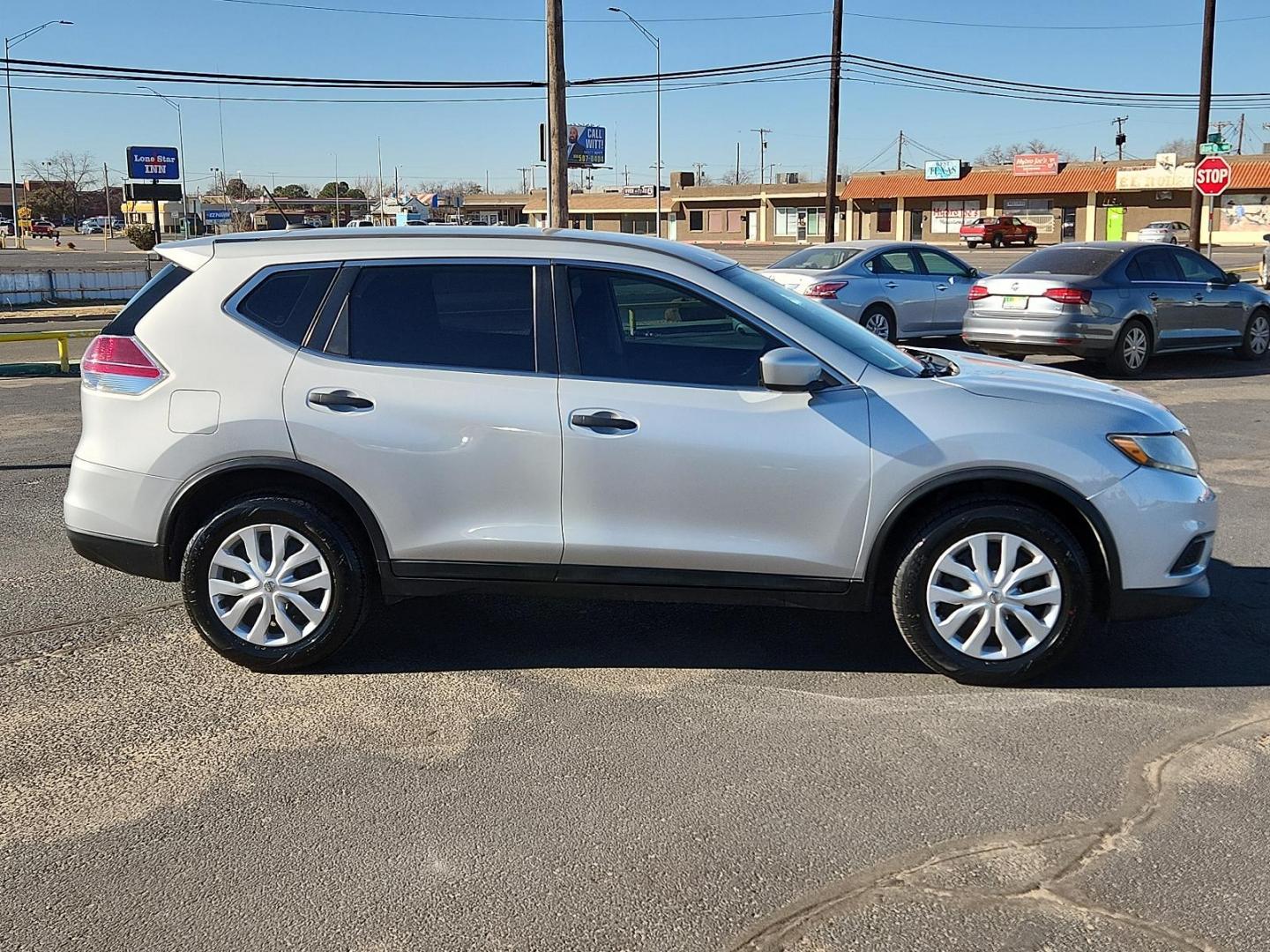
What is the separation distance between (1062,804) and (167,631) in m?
3.93

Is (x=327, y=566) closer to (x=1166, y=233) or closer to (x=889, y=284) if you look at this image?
(x=889, y=284)

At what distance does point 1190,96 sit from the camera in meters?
50.9

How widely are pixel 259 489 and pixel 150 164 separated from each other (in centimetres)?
7153

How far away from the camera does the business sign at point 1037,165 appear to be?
71.2m

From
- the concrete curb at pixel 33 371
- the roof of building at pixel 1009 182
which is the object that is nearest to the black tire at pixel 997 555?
the concrete curb at pixel 33 371

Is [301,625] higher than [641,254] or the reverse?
the reverse

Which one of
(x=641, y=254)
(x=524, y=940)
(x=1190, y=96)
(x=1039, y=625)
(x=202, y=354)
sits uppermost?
(x=1190, y=96)

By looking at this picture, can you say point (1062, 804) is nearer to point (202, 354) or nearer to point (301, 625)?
point (301, 625)

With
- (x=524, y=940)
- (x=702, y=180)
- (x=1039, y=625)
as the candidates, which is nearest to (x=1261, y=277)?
(x=1039, y=625)

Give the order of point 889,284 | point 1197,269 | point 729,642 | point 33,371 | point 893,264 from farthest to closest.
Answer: point 893,264
point 889,284
point 33,371
point 1197,269
point 729,642

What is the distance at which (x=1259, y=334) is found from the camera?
1598 cm


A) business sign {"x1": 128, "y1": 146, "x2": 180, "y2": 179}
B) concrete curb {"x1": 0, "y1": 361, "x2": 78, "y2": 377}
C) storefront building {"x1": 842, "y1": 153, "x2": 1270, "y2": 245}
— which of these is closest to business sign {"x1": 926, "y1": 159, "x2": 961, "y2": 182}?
storefront building {"x1": 842, "y1": 153, "x2": 1270, "y2": 245}

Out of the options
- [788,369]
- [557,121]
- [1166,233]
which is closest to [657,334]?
[788,369]

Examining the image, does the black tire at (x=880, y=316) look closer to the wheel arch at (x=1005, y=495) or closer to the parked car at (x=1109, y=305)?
the parked car at (x=1109, y=305)
